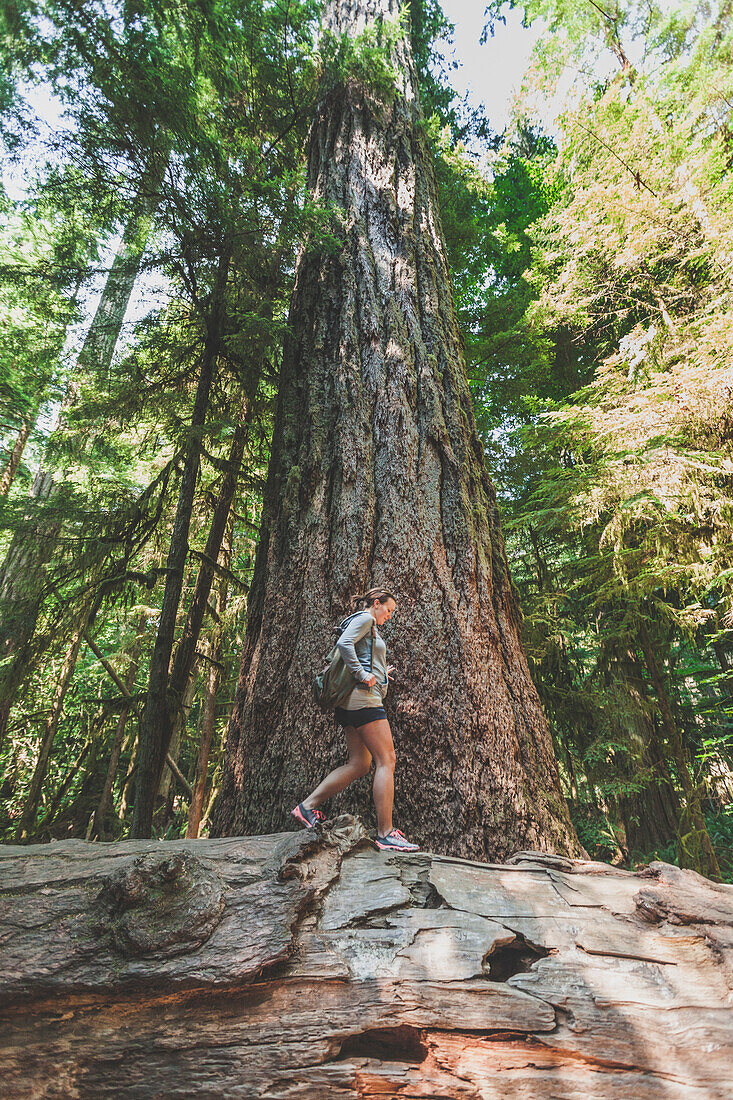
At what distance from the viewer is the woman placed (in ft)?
8.55

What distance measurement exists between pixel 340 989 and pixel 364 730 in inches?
Answer: 46.3

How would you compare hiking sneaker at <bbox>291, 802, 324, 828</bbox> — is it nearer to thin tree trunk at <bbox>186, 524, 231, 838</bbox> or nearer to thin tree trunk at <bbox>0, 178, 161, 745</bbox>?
thin tree trunk at <bbox>0, 178, 161, 745</bbox>

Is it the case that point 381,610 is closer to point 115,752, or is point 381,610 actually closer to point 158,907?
point 158,907

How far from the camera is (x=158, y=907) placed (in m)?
1.70

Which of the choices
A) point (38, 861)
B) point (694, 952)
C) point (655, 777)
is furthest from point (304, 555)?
point (655, 777)

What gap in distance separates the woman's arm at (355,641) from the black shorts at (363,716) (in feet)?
0.51

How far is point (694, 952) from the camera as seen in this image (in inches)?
68.5

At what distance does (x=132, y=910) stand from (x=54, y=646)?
3.83m

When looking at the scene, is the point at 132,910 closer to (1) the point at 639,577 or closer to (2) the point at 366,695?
(2) the point at 366,695

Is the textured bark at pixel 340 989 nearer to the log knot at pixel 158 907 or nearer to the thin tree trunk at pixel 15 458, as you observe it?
the log knot at pixel 158 907

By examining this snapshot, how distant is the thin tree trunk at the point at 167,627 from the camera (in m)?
3.87

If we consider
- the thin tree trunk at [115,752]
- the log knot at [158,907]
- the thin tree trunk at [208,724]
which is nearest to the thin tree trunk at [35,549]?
the thin tree trunk at [208,724]

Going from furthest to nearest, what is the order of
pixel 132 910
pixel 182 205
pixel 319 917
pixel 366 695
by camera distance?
pixel 182 205
pixel 366 695
pixel 319 917
pixel 132 910

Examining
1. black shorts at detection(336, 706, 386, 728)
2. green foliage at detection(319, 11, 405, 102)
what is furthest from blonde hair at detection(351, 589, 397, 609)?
green foliage at detection(319, 11, 405, 102)
